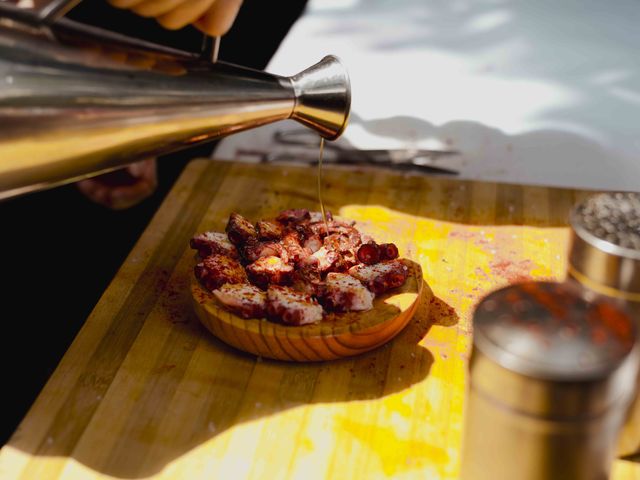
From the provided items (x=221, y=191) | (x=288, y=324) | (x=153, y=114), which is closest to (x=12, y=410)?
(x=221, y=191)

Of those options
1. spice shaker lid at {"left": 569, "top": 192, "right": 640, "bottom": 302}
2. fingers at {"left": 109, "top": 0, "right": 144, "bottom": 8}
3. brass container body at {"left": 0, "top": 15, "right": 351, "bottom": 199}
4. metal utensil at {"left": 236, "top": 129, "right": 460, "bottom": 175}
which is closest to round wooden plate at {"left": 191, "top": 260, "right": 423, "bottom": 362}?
brass container body at {"left": 0, "top": 15, "right": 351, "bottom": 199}

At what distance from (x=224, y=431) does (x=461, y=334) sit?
51 centimetres

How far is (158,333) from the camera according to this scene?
1619mm

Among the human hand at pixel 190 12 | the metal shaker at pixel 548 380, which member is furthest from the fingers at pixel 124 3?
the metal shaker at pixel 548 380

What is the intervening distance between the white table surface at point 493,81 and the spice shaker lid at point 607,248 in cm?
108

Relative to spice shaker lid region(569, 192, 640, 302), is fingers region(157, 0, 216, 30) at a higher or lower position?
higher

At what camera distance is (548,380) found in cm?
91

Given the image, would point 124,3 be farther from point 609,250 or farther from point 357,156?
point 357,156

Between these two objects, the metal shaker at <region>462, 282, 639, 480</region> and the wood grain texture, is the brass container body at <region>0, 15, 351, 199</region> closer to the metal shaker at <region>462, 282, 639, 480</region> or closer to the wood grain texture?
the wood grain texture

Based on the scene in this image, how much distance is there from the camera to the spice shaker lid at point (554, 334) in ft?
3.00

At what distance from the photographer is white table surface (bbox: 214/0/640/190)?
7.59 ft

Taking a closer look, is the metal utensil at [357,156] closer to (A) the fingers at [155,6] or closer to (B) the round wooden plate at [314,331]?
(B) the round wooden plate at [314,331]

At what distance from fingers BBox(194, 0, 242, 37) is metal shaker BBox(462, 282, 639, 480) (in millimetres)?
694

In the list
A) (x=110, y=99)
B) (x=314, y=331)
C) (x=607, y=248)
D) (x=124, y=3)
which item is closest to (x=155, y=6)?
(x=124, y=3)
